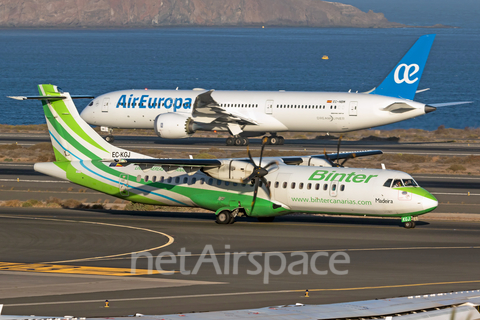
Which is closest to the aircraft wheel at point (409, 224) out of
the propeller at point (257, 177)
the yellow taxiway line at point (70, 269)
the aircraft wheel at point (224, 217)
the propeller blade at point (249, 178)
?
the propeller at point (257, 177)

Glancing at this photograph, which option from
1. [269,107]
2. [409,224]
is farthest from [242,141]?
[409,224]

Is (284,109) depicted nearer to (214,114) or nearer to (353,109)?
(353,109)

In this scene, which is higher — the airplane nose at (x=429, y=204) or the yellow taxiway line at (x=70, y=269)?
the airplane nose at (x=429, y=204)

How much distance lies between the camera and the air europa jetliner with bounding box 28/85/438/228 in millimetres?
31281

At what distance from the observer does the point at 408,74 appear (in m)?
61.0

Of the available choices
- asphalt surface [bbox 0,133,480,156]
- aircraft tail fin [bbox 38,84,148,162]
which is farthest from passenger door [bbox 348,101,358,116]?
aircraft tail fin [bbox 38,84,148,162]

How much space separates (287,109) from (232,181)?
2842 cm

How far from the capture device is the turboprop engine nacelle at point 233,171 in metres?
33.0

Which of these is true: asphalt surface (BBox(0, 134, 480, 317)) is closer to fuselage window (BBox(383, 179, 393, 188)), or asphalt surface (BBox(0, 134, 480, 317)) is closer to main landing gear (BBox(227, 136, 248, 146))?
fuselage window (BBox(383, 179, 393, 188))

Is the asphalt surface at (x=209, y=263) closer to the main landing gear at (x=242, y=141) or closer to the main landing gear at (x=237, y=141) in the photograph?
the main landing gear at (x=242, y=141)

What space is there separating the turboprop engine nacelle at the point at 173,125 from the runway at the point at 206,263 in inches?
909

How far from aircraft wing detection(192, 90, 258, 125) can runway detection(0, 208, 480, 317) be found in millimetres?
23382

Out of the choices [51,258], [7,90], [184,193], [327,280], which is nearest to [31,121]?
[7,90]

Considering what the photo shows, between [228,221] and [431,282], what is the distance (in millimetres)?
13705
